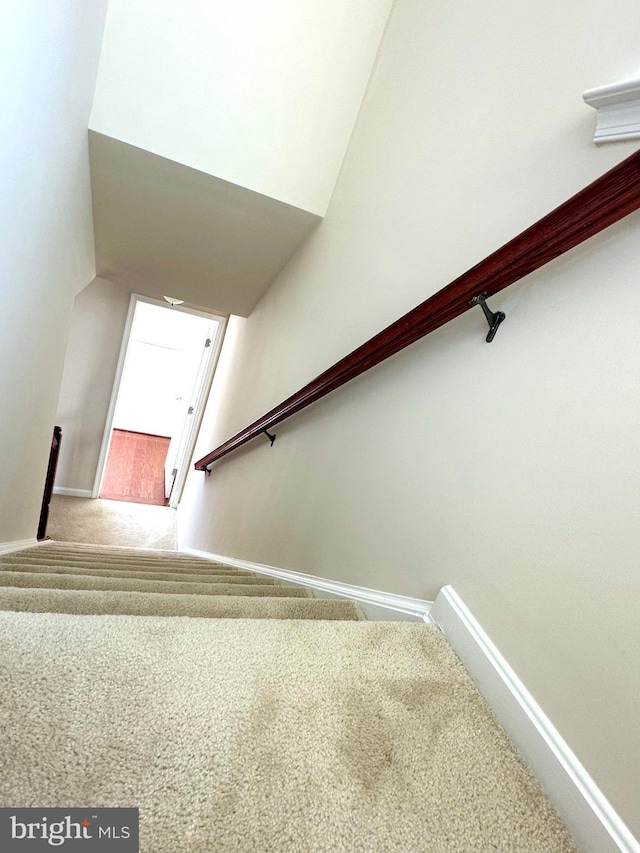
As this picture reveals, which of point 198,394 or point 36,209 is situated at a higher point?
point 36,209

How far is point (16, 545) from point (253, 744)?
225 centimetres

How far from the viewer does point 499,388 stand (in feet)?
3.69

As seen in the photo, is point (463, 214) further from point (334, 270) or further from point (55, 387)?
point (55, 387)

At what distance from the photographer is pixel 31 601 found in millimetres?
1125

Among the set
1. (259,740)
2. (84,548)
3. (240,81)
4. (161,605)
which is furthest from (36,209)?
(84,548)

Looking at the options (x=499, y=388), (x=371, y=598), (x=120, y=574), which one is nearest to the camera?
(x=499, y=388)

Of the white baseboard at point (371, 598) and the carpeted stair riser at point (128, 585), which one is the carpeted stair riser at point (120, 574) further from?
the carpeted stair riser at point (128, 585)

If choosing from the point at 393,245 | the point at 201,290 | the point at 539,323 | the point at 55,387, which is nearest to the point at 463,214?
the point at 393,245

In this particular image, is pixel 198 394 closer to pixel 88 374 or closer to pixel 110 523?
pixel 88 374

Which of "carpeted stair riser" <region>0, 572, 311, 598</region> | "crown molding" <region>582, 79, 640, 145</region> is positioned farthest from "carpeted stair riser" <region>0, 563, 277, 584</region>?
"crown molding" <region>582, 79, 640, 145</region>

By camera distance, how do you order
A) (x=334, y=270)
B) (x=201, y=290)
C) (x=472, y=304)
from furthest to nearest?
(x=201, y=290)
(x=334, y=270)
(x=472, y=304)

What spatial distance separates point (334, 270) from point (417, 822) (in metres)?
2.15

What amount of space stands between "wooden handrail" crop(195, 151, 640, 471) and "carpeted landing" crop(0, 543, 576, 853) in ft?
2.55

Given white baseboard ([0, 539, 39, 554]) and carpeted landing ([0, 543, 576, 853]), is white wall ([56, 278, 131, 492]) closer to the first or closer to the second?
white baseboard ([0, 539, 39, 554])
